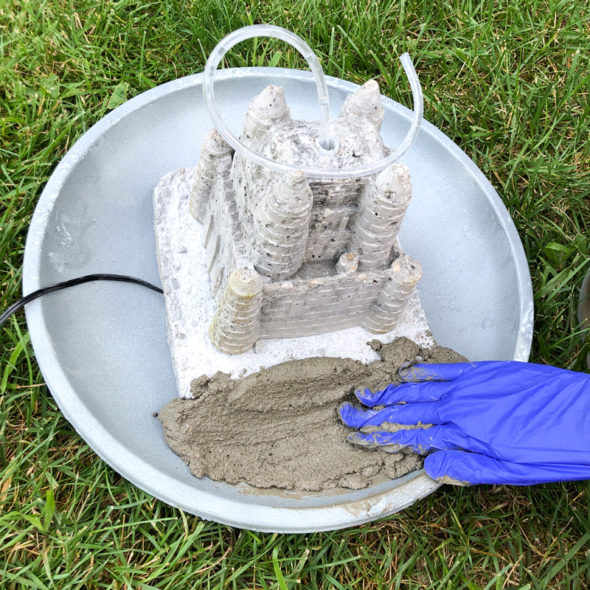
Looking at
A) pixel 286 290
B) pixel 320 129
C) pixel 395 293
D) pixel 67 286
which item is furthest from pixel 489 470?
pixel 67 286

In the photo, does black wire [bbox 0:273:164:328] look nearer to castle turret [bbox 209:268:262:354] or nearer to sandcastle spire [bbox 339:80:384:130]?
castle turret [bbox 209:268:262:354]

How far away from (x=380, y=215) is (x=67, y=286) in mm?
1129

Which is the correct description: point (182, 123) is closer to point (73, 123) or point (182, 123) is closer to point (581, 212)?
point (73, 123)

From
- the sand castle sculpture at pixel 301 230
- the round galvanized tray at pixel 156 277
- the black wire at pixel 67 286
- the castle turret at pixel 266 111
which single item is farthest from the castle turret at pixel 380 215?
the black wire at pixel 67 286

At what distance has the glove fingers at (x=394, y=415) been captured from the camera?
6.82 feet

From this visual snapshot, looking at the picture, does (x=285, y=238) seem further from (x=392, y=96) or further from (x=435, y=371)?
(x=392, y=96)

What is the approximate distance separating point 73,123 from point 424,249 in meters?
1.54

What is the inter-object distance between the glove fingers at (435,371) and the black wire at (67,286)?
926 millimetres

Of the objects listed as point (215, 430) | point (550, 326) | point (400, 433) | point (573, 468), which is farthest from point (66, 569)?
point (550, 326)

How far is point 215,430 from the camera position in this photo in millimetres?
2092

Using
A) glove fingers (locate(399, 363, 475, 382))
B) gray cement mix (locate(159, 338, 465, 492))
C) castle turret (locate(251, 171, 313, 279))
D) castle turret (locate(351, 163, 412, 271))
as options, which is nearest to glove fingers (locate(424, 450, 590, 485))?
gray cement mix (locate(159, 338, 465, 492))

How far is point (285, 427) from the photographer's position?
2154 millimetres

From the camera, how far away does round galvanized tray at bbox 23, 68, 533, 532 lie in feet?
6.51

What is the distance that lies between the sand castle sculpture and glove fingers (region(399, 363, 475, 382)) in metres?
0.17
